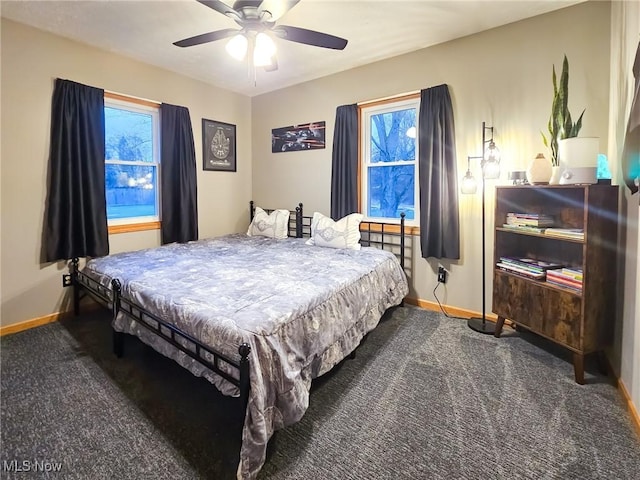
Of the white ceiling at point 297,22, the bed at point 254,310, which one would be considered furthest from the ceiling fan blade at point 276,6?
the bed at point 254,310

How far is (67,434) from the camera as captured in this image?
5.35 ft

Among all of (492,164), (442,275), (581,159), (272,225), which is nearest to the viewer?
(581,159)

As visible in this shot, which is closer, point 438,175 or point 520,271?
point 520,271

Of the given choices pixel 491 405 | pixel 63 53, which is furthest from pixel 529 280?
pixel 63 53

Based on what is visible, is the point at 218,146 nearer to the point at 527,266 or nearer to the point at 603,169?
the point at 527,266

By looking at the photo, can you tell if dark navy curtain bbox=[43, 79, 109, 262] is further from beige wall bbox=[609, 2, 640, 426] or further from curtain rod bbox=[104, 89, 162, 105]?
beige wall bbox=[609, 2, 640, 426]

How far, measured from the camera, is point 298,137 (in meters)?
4.24

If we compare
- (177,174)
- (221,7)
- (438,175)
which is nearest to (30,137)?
(177,174)

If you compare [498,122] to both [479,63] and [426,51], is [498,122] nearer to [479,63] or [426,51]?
[479,63]

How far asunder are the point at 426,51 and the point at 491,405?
308cm

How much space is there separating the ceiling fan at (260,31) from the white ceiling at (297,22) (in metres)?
0.40

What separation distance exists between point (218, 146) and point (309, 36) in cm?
253

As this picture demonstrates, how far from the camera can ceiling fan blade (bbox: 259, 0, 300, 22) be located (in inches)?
73.0

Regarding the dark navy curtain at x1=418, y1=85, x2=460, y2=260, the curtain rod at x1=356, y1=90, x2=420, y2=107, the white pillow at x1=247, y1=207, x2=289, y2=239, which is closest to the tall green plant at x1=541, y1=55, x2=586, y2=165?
the dark navy curtain at x1=418, y1=85, x2=460, y2=260
